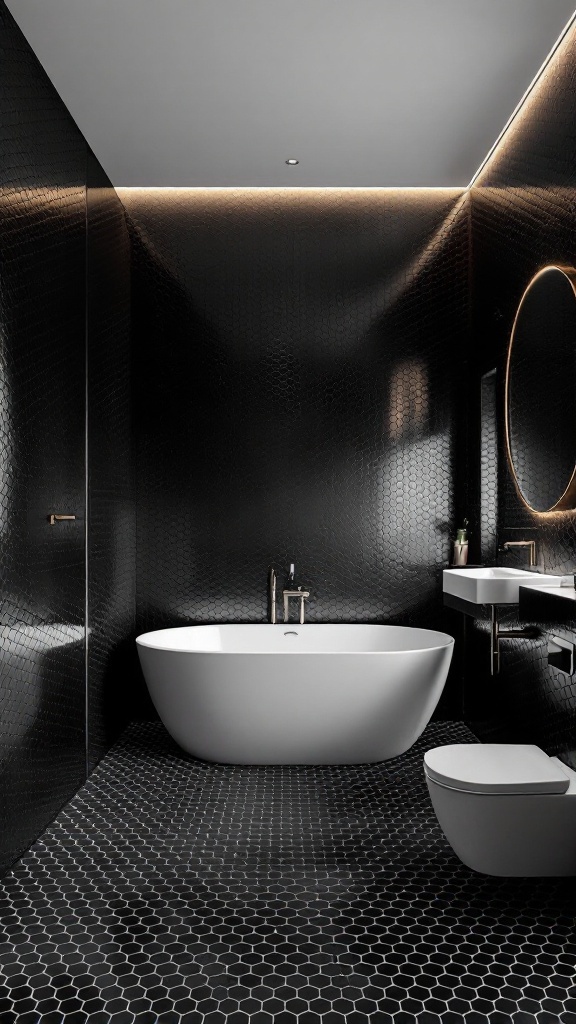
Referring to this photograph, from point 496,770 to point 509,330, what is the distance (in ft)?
7.24

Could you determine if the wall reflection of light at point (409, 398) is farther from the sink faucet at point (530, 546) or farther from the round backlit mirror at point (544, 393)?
the sink faucet at point (530, 546)

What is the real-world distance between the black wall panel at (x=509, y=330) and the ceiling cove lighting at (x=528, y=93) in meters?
0.03

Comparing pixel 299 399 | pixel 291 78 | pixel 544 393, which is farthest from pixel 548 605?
pixel 291 78

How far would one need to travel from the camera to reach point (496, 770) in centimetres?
256

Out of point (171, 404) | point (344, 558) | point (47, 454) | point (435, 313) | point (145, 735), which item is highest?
point (435, 313)

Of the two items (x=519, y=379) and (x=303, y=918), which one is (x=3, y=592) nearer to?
(x=303, y=918)

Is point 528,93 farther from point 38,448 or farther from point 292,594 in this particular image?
point 292,594

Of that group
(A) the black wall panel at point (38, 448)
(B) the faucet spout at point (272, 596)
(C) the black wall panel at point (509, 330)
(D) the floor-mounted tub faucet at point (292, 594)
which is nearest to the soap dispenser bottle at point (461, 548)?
(C) the black wall panel at point (509, 330)

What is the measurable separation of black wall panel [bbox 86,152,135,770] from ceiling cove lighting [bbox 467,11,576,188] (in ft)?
6.73

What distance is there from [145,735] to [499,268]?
3.16 metres

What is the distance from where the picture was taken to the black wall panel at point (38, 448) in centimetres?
267

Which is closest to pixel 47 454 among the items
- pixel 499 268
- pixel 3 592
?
pixel 3 592

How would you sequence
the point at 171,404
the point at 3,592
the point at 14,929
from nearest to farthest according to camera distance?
the point at 14,929 → the point at 3,592 → the point at 171,404

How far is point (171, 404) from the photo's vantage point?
4.61 m
